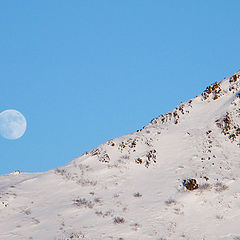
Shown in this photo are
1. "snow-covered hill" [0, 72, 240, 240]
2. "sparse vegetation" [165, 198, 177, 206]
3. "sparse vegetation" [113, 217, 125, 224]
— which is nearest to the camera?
"snow-covered hill" [0, 72, 240, 240]

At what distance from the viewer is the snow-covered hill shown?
15555mm

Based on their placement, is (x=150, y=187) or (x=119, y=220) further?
(x=150, y=187)

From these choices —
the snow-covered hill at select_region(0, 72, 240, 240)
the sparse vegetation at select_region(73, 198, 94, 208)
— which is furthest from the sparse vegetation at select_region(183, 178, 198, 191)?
the sparse vegetation at select_region(73, 198, 94, 208)

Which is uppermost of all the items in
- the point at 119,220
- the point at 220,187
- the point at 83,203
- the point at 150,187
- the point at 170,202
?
the point at 150,187

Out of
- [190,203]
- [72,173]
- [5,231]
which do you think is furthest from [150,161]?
[5,231]

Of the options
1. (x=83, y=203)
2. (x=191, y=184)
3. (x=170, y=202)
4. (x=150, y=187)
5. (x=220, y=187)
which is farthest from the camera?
(x=150, y=187)

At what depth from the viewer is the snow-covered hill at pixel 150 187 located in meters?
15.6

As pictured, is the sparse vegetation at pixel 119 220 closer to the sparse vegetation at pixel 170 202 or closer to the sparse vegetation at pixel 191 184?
the sparse vegetation at pixel 170 202

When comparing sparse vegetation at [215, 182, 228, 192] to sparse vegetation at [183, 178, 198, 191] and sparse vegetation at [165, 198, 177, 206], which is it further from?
sparse vegetation at [165, 198, 177, 206]

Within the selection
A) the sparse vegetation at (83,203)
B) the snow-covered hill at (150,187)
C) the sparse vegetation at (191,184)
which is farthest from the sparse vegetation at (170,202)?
the sparse vegetation at (83,203)

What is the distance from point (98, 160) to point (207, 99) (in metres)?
12.4

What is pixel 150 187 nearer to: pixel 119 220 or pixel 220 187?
pixel 220 187

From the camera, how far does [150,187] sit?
20.4 meters

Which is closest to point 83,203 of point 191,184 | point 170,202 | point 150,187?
point 150,187
